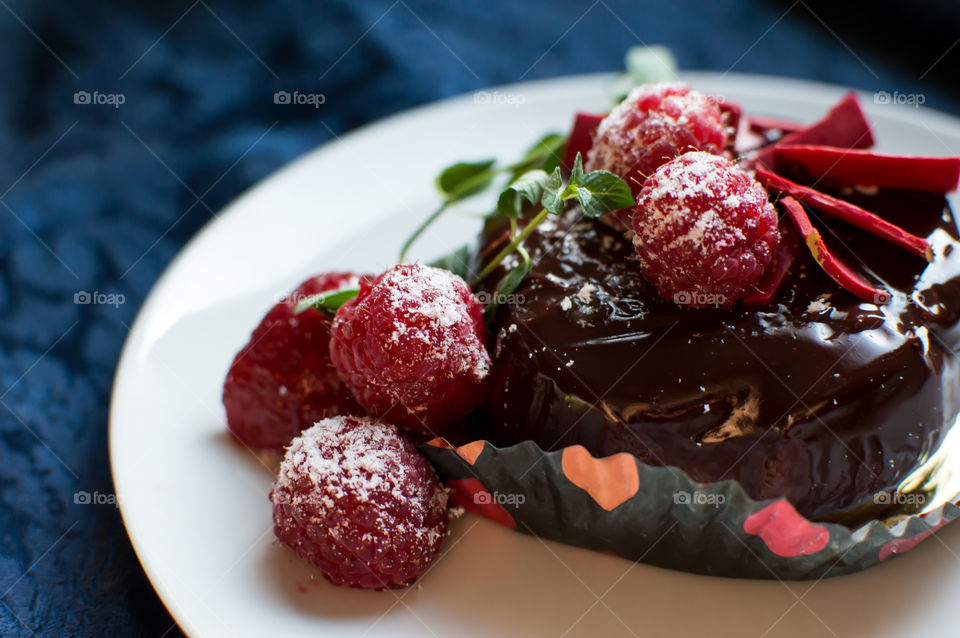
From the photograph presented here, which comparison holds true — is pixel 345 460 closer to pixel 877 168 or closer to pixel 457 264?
pixel 457 264

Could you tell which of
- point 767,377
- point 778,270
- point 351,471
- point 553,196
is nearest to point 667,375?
point 767,377

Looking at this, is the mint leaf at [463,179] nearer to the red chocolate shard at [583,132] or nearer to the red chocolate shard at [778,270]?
the red chocolate shard at [583,132]

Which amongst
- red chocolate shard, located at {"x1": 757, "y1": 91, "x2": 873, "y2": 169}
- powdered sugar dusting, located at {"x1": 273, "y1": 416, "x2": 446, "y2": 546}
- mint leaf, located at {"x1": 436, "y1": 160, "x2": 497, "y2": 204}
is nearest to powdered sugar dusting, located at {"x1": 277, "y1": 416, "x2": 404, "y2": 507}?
powdered sugar dusting, located at {"x1": 273, "y1": 416, "x2": 446, "y2": 546}

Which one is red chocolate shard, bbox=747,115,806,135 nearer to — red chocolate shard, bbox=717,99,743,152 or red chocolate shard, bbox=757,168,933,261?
red chocolate shard, bbox=717,99,743,152

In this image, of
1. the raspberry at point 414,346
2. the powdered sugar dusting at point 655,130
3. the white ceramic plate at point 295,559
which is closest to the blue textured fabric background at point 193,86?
the white ceramic plate at point 295,559

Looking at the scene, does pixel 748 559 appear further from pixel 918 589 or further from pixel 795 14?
pixel 795 14

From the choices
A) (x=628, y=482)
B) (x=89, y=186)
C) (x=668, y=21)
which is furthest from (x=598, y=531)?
(x=668, y=21)
